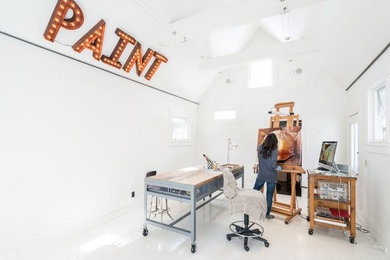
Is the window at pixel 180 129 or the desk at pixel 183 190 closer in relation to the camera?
the desk at pixel 183 190

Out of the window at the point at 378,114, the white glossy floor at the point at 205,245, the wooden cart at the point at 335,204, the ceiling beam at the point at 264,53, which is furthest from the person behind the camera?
the ceiling beam at the point at 264,53

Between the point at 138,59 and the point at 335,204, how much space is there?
3970mm

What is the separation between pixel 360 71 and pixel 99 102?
177 inches

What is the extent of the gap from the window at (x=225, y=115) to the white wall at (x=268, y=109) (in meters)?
0.13

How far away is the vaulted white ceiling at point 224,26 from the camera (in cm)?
213

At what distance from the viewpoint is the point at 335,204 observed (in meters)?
2.88

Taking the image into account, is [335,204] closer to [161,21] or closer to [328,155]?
[328,155]

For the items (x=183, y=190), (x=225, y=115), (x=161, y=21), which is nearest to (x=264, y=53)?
(x=225, y=115)

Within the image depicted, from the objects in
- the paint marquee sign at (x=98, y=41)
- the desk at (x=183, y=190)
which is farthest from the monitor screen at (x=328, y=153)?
the paint marquee sign at (x=98, y=41)

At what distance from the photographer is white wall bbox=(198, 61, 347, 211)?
179 inches

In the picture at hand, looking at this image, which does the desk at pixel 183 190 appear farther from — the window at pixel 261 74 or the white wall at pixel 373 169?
the window at pixel 261 74

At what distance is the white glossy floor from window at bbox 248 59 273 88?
12.0 feet

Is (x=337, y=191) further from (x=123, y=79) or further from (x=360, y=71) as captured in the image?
(x=123, y=79)

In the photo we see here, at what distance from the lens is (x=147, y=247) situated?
2432 millimetres
